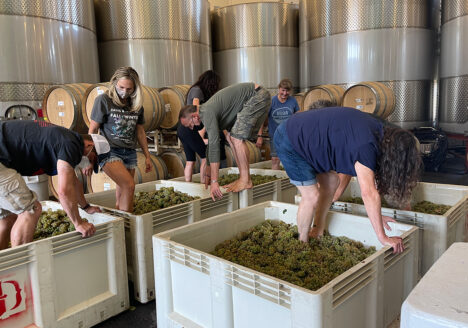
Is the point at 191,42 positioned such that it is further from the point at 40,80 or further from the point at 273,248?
the point at 273,248

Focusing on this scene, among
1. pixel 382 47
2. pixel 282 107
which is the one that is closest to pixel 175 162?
pixel 282 107

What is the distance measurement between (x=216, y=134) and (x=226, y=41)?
592 centimetres

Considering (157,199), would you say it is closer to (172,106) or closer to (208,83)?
(208,83)

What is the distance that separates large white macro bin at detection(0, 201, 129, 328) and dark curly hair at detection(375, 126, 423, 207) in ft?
4.92

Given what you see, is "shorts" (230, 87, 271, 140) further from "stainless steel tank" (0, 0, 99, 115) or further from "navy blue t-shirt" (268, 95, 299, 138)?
"stainless steel tank" (0, 0, 99, 115)

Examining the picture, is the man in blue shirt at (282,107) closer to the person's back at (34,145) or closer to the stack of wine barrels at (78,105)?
the stack of wine barrels at (78,105)

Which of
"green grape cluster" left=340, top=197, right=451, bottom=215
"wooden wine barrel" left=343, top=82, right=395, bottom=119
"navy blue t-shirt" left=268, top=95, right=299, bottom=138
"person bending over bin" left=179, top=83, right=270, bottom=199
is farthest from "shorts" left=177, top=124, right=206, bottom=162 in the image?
"wooden wine barrel" left=343, top=82, right=395, bottom=119

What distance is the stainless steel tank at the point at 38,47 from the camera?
477 centimetres

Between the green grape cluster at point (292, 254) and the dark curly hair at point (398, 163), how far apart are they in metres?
0.48

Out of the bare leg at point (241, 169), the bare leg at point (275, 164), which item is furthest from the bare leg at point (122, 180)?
the bare leg at point (275, 164)

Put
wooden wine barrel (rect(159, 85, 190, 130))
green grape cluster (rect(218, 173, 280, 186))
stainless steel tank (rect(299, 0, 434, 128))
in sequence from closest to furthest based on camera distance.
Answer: green grape cluster (rect(218, 173, 280, 186)), wooden wine barrel (rect(159, 85, 190, 130)), stainless steel tank (rect(299, 0, 434, 128))

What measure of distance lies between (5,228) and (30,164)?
410mm

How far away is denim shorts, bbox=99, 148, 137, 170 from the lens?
2678 mm

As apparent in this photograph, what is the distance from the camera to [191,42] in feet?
23.4
